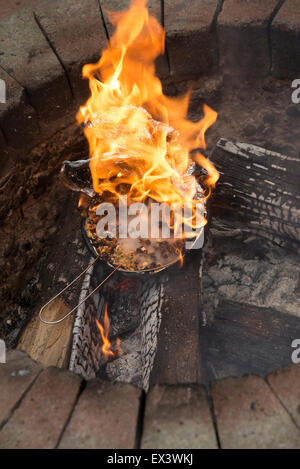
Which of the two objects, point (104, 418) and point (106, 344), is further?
point (106, 344)

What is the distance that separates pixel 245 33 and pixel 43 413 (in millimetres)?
2656

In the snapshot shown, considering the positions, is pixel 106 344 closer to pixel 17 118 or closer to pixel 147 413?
pixel 147 413

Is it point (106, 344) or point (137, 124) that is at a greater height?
point (137, 124)

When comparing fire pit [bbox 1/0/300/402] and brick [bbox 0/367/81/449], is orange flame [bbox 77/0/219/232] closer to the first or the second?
fire pit [bbox 1/0/300/402]

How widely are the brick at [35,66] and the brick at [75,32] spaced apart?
6cm

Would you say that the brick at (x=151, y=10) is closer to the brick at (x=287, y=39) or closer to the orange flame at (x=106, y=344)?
the brick at (x=287, y=39)

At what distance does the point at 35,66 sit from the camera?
8.29 feet

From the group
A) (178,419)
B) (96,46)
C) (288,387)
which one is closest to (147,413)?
(178,419)

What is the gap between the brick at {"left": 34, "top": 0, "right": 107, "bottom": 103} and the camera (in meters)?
2.62

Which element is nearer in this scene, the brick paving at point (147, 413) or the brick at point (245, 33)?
the brick paving at point (147, 413)

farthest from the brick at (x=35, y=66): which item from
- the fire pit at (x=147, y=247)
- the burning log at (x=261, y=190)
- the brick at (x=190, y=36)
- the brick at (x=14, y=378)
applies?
the brick at (x=14, y=378)

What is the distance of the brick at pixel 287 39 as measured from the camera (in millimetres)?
2705

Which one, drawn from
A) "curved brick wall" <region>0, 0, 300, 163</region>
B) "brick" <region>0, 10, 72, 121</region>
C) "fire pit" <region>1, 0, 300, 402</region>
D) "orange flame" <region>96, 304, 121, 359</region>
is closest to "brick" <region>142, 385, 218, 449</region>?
"fire pit" <region>1, 0, 300, 402</region>

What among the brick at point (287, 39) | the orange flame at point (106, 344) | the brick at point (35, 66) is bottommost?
the orange flame at point (106, 344)
